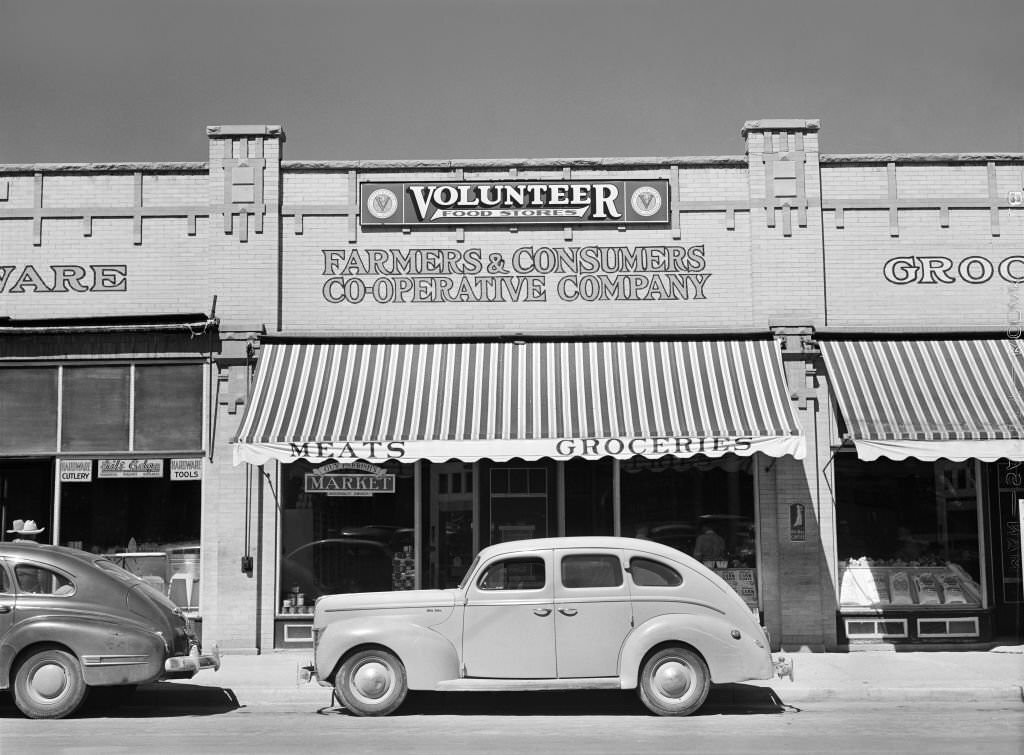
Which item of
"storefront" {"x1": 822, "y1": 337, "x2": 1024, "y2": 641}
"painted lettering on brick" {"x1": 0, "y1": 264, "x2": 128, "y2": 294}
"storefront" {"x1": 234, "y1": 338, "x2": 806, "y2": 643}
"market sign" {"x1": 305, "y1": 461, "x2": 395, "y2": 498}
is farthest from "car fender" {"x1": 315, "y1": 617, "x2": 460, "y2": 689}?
"painted lettering on brick" {"x1": 0, "y1": 264, "x2": 128, "y2": 294}

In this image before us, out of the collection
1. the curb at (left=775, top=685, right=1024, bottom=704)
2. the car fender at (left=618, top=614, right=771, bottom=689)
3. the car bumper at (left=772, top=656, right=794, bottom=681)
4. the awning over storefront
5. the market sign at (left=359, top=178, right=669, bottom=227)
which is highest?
the market sign at (left=359, top=178, right=669, bottom=227)

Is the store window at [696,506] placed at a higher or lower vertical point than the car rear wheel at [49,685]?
higher

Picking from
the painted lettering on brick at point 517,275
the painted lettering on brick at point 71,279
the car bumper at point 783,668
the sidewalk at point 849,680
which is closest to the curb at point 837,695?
the sidewalk at point 849,680

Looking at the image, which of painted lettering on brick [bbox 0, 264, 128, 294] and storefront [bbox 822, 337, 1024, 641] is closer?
storefront [bbox 822, 337, 1024, 641]

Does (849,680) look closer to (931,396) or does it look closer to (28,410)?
(931,396)

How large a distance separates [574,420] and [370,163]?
4.94 meters

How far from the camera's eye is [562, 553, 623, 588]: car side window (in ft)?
37.3

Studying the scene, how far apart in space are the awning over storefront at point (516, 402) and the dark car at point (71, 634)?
2958 mm

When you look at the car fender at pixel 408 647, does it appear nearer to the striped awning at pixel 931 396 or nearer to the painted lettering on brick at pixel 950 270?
the striped awning at pixel 931 396

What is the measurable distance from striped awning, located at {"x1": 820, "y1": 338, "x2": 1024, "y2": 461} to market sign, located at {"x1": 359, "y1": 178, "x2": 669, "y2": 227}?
3.25 m

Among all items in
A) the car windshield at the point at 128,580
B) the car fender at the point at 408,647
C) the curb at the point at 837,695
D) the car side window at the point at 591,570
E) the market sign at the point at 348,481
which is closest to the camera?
the car fender at the point at 408,647

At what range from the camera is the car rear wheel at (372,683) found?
11188 millimetres

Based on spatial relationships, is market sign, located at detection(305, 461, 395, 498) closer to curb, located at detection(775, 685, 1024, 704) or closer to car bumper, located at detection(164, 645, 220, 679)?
car bumper, located at detection(164, 645, 220, 679)

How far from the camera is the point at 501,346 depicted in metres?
15.8
